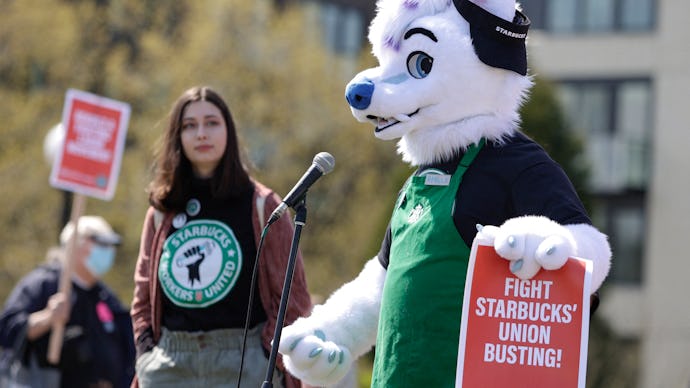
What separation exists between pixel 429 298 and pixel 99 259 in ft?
18.4

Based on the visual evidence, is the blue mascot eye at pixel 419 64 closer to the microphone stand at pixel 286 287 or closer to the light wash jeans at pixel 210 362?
the microphone stand at pixel 286 287

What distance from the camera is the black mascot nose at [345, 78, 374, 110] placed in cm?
482

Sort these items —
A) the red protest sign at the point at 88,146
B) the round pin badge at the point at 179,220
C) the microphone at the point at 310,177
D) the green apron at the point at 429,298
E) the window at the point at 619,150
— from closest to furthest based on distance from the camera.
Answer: the green apron at the point at 429,298 → the microphone at the point at 310,177 → the round pin badge at the point at 179,220 → the red protest sign at the point at 88,146 → the window at the point at 619,150

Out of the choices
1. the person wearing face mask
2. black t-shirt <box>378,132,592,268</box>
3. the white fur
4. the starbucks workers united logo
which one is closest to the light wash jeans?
the starbucks workers united logo

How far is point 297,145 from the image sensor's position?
24.1 meters

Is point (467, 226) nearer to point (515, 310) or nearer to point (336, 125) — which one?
point (515, 310)

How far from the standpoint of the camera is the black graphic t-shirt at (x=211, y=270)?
5.80m

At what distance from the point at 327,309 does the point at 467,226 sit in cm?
66

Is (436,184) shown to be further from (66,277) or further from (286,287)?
(66,277)

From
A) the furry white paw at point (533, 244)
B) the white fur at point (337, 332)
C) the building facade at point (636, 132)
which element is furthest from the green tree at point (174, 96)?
the furry white paw at point (533, 244)

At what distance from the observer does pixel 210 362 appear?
5.74m

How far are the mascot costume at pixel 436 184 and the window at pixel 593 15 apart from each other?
24.9 metres

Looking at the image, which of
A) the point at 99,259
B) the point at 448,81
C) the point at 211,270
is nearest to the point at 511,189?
the point at 448,81

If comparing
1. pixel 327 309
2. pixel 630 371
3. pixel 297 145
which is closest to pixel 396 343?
pixel 327 309
